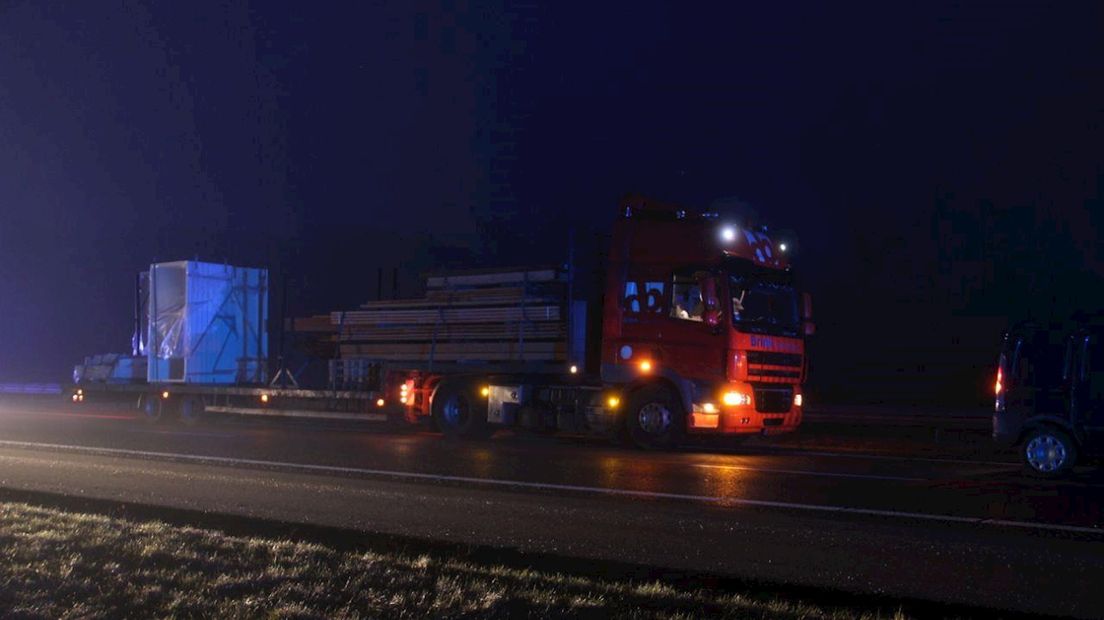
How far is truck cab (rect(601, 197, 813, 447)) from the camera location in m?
17.1

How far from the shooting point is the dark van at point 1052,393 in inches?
571

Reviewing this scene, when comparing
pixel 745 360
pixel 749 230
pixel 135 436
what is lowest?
pixel 135 436

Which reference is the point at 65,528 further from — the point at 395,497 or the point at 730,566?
the point at 730,566

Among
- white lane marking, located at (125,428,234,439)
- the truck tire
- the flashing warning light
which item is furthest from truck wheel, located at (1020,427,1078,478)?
white lane marking, located at (125,428,234,439)

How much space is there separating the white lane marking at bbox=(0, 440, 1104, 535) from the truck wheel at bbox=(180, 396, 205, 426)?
6317mm

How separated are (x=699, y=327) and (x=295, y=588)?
36.1 ft

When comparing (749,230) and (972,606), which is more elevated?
(749,230)

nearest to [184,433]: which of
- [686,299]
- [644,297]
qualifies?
[644,297]

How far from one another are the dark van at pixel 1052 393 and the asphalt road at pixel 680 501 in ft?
1.46

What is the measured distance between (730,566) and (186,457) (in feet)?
34.1

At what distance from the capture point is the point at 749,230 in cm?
1812

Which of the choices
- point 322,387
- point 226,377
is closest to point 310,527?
point 322,387

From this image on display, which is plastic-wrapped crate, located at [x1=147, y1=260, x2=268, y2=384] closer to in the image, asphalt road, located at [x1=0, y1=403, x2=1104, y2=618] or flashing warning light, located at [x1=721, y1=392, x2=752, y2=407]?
asphalt road, located at [x1=0, y1=403, x2=1104, y2=618]

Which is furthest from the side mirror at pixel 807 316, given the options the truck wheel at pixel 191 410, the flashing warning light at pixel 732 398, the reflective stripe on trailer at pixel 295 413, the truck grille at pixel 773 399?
the truck wheel at pixel 191 410
